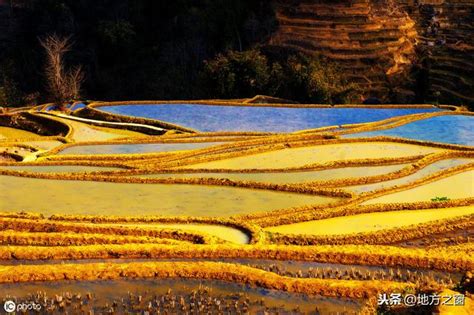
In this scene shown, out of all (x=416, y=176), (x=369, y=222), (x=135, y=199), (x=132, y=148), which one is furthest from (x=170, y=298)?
(x=132, y=148)

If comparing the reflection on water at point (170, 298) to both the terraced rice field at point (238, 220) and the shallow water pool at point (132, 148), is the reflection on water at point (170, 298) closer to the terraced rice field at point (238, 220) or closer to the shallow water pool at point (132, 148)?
the terraced rice field at point (238, 220)

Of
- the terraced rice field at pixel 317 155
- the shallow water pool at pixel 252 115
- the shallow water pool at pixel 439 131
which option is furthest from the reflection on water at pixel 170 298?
the shallow water pool at pixel 252 115

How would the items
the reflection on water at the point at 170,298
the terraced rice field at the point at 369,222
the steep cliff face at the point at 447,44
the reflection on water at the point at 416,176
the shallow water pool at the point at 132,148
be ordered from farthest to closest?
the steep cliff face at the point at 447,44 < the shallow water pool at the point at 132,148 < the reflection on water at the point at 416,176 < the terraced rice field at the point at 369,222 < the reflection on water at the point at 170,298

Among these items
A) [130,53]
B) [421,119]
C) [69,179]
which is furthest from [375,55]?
[69,179]

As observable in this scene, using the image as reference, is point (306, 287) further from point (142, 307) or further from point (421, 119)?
point (421, 119)

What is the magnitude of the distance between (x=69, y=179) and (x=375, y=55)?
868 inches

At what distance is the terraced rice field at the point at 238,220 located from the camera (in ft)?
23.1

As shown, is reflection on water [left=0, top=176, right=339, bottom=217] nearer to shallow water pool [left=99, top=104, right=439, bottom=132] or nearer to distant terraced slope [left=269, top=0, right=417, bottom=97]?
shallow water pool [left=99, top=104, right=439, bottom=132]

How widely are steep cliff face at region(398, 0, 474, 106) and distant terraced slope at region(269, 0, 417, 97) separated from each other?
1587mm

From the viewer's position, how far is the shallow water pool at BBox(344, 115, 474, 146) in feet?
60.5

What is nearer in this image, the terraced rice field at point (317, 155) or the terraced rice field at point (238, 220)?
the terraced rice field at point (238, 220)

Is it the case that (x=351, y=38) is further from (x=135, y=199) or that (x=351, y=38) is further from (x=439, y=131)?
(x=135, y=199)

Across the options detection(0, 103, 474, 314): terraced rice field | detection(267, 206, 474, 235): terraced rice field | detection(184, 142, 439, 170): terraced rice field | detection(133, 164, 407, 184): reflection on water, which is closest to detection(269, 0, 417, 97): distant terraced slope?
detection(0, 103, 474, 314): terraced rice field

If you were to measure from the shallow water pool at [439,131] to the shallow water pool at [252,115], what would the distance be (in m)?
2.33
